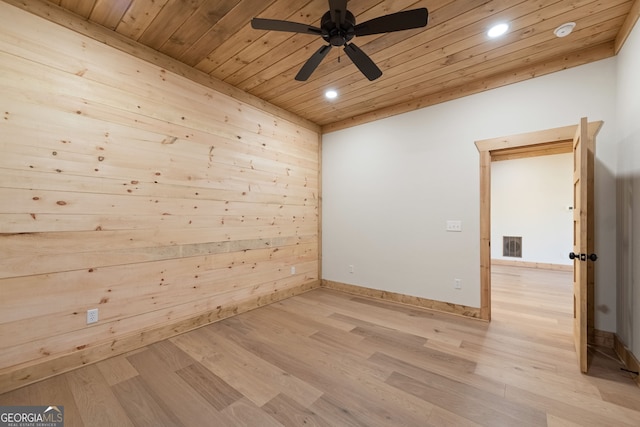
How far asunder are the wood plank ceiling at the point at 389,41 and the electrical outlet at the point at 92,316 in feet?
8.12

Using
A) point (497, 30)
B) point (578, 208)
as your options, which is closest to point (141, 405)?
point (578, 208)

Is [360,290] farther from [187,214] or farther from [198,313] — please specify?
[187,214]

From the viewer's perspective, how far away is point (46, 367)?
193cm

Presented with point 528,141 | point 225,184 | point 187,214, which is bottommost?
point 187,214

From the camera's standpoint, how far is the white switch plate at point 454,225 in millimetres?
3194

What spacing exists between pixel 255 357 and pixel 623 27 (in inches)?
167

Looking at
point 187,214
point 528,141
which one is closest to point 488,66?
point 528,141

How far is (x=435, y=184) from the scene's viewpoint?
3.40 m

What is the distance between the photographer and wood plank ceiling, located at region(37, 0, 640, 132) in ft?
6.49

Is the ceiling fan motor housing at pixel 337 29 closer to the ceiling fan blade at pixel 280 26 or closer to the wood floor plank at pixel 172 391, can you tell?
the ceiling fan blade at pixel 280 26

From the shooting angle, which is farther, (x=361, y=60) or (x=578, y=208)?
(x=578, y=208)

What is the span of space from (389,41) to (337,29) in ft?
2.87

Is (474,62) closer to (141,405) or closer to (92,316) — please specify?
(141,405)

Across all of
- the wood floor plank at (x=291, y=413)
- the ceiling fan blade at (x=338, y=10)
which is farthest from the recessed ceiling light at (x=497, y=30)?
the wood floor plank at (x=291, y=413)
